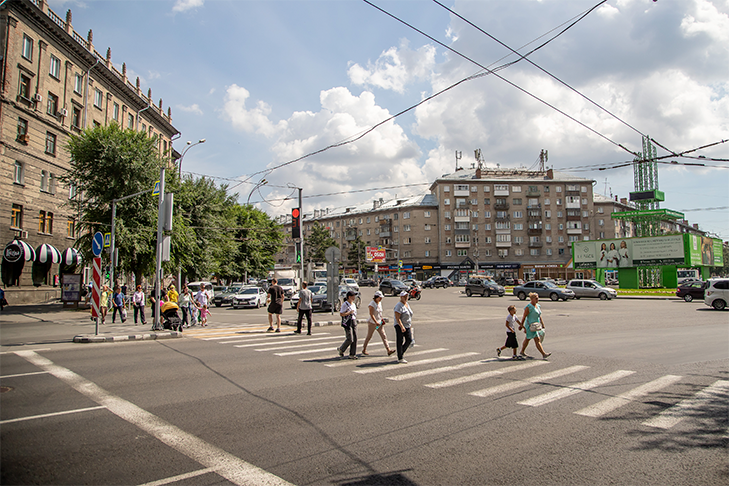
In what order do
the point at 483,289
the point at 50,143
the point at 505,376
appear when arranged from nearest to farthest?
1. the point at 505,376
2. the point at 50,143
3. the point at 483,289

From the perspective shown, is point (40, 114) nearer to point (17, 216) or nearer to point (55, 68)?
point (55, 68)

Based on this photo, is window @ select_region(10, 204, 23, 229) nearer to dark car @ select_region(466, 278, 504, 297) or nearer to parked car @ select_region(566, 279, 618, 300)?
dark car @ select_region(466, 278, 504, 297)

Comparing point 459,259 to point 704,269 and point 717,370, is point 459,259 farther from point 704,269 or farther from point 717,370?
point 717,370

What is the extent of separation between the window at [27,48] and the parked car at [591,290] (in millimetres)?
43897

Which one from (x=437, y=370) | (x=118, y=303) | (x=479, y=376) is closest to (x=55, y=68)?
(x=118, y=303)

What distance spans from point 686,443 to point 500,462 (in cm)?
226

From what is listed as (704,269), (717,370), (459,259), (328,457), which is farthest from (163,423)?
(459,259)

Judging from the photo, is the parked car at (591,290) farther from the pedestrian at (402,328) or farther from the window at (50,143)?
the window at (50,143)

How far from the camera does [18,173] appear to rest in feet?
96.5

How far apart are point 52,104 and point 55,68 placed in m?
2.74

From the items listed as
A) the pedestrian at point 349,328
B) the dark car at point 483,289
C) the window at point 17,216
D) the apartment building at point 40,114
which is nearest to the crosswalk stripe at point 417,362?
the pedestrian at point 349,328

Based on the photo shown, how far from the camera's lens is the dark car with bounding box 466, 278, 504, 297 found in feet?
142

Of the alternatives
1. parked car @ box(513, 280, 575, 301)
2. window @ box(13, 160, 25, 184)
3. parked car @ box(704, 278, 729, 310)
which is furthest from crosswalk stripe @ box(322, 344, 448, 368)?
window @ box(13, 160, 25, 184)

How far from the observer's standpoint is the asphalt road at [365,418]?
4.14 m
